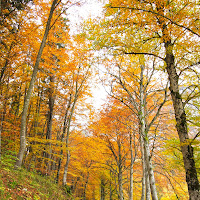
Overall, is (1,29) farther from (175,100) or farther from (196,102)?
(196,102)

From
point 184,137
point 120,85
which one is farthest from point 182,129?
point 120,85

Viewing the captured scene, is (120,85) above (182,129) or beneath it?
above

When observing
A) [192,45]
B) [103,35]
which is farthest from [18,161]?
[192,45]

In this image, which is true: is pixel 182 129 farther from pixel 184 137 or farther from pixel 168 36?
pixel 168 36

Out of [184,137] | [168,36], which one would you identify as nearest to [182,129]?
[184,137]

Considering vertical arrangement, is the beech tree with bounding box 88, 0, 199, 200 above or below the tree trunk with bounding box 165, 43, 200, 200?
above

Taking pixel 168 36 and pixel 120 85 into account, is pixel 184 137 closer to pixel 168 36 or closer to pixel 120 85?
pixel 168 36

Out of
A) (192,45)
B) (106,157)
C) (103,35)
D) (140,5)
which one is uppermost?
(140,5)

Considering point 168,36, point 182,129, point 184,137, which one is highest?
point 168,36

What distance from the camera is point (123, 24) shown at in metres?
4.23

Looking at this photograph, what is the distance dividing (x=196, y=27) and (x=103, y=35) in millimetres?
2480

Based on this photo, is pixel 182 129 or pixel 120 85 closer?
pixel 182 129

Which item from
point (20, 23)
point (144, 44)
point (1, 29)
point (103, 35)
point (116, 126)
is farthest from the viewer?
point (116, 126)

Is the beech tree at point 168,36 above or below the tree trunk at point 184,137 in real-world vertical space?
above
